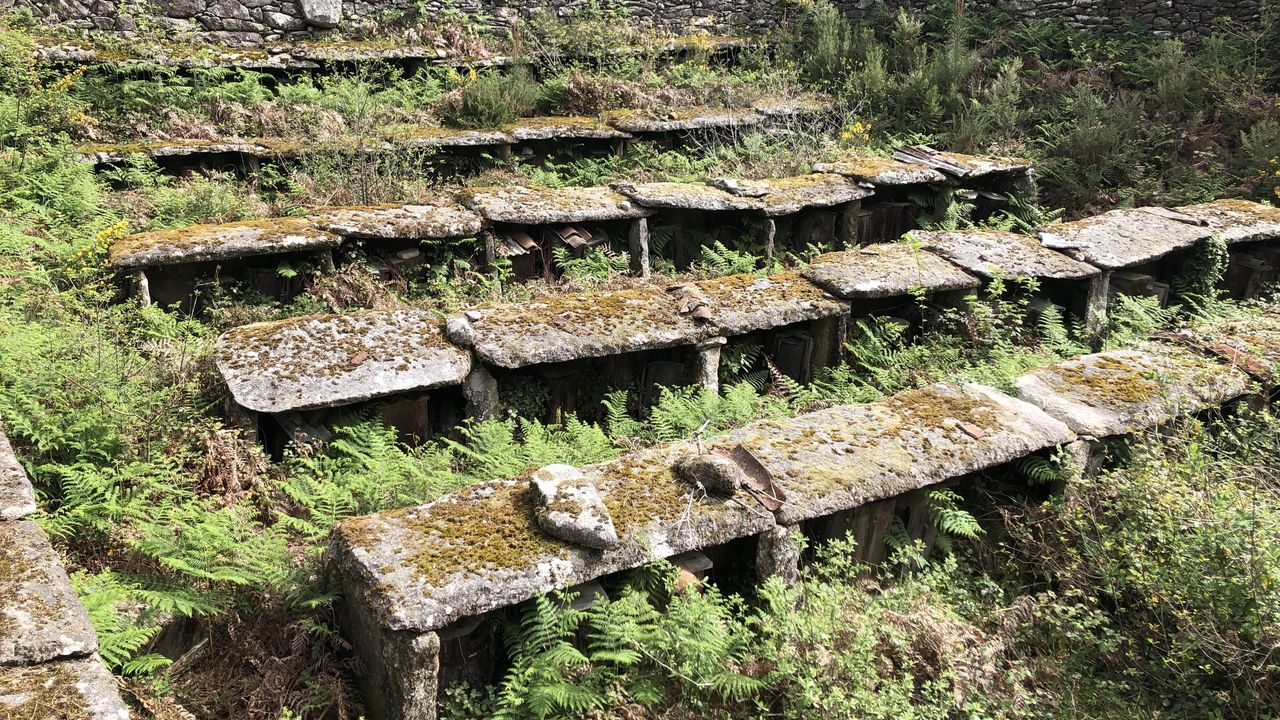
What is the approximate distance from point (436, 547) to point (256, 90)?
8584 millimetres

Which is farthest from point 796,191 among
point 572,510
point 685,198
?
point 572,510

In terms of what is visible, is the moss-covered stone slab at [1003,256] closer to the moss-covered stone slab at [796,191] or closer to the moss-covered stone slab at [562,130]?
the moss-covered stone slab at [796,191]

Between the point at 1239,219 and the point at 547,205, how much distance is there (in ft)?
22.9

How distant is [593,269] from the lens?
7.70 meters

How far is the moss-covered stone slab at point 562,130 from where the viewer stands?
10000mm

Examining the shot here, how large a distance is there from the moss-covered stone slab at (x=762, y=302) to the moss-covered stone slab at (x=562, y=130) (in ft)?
14.2

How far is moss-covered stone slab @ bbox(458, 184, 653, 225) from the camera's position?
24.6 ft

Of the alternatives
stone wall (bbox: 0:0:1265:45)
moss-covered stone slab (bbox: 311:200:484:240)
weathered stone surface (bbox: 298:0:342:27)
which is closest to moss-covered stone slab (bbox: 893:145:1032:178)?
moss-covered stone slab (bbox: 311:200:484:240)

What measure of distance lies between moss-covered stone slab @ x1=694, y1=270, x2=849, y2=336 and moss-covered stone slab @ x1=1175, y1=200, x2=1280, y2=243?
448 cm

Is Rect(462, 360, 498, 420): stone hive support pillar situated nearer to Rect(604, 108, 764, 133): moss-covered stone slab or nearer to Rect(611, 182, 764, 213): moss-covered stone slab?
Rect(611, 182, 764, 213): moss-covered stone slab

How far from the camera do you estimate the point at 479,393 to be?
5.49 meters

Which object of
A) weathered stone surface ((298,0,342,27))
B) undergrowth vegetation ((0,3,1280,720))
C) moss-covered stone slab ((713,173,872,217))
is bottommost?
undergrowth vegetation ((0,3,1280,720))

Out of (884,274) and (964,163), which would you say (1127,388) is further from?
(964,163)

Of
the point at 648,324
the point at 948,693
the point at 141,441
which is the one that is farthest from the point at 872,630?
the point at 141,441
